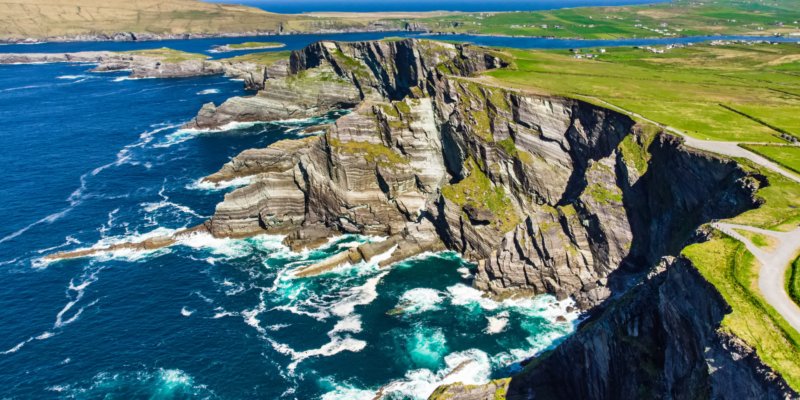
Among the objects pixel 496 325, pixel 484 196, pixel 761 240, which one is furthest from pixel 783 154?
pixel 496 325

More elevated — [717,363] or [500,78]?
[500,78]

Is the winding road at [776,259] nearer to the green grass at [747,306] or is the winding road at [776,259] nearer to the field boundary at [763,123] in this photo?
the green grass at [747,306]

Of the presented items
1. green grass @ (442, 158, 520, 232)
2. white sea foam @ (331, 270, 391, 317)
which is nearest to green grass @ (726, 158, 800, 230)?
green grass @ (442, 158, 520, 232)

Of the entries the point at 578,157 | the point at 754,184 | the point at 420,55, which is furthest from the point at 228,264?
the point at 420,55

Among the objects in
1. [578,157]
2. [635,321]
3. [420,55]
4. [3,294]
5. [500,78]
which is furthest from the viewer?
[420,55]

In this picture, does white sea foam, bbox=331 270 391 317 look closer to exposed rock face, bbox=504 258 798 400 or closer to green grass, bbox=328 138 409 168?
green grass, bbox=328 138 409 168

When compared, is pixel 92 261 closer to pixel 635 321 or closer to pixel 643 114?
pixel 635 321
